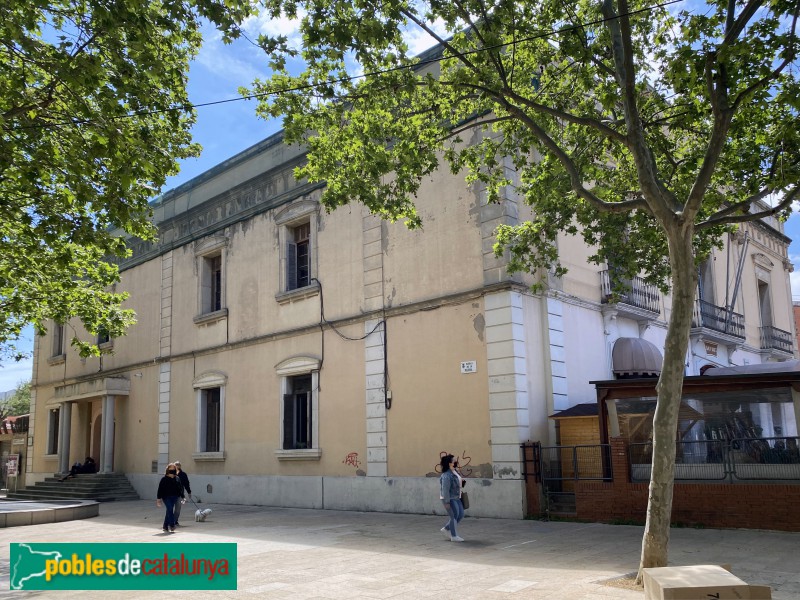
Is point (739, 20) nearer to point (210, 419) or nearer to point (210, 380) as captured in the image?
point (210, 380)

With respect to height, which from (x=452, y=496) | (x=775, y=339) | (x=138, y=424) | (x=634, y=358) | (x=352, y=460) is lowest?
(x=452, y=496)

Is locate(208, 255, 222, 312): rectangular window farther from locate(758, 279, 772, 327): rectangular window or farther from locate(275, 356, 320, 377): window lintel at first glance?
locate(758, 279, 772, 327): rectangular window

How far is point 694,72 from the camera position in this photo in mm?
8461

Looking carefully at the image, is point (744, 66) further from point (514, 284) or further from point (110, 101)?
point (110, 101)

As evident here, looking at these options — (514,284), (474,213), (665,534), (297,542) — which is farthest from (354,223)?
(665,534)

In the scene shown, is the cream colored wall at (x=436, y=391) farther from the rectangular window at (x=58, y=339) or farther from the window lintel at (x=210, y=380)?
the rectangular window at (x=58, y=339)

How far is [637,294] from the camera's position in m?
17.6

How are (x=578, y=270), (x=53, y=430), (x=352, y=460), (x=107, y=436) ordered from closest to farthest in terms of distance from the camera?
(x=578, y=270), (x=352, y=460), (x=107, y=436), (x=53, y=430)

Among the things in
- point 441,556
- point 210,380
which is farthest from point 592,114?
point 210,380

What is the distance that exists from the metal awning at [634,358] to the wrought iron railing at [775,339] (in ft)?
35.3

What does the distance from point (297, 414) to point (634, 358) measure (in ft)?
28.1

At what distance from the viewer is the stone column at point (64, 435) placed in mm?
27547

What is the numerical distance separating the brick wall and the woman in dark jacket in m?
7.78

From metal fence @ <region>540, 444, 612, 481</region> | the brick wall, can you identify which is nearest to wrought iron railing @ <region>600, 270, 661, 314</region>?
metal fence @ <region>540, 444, 612, 481</region>
